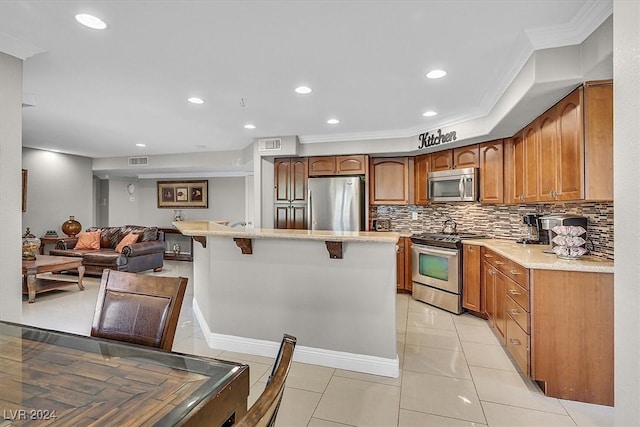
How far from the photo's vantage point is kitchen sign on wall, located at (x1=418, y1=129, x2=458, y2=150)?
12.7 ft

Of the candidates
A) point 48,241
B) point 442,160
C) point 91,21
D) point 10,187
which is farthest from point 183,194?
point 91,21

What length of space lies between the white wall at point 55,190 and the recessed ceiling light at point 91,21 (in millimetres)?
5440

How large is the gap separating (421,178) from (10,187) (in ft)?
14.4

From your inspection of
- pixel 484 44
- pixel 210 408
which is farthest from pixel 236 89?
pixel 210 408

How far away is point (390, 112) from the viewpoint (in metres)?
3.60

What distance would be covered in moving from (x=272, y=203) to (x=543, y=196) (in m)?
3.52

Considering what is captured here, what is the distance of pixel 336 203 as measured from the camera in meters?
4.73

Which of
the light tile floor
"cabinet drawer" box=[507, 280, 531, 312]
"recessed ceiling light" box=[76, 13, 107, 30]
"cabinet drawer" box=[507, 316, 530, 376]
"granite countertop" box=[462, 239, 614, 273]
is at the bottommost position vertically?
the light tile floor

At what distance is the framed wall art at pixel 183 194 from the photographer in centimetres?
793

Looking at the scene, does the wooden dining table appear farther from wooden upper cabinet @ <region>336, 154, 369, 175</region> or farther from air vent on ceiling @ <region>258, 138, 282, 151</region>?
wooden upper cabinet @ <region>336, 154, 369, 175</region>

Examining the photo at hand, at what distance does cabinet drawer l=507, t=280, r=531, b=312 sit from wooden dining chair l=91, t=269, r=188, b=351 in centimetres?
224

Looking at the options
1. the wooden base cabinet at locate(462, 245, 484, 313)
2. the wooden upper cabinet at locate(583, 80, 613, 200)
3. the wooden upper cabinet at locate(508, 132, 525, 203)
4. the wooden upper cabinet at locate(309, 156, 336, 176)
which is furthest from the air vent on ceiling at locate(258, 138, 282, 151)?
the wooden upper cabinet at locate(583, 80, 613, 200)

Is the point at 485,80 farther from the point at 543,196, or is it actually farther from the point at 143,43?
the point at 143,43

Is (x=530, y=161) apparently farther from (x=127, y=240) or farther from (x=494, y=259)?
Answer: (x=127, y=240)
